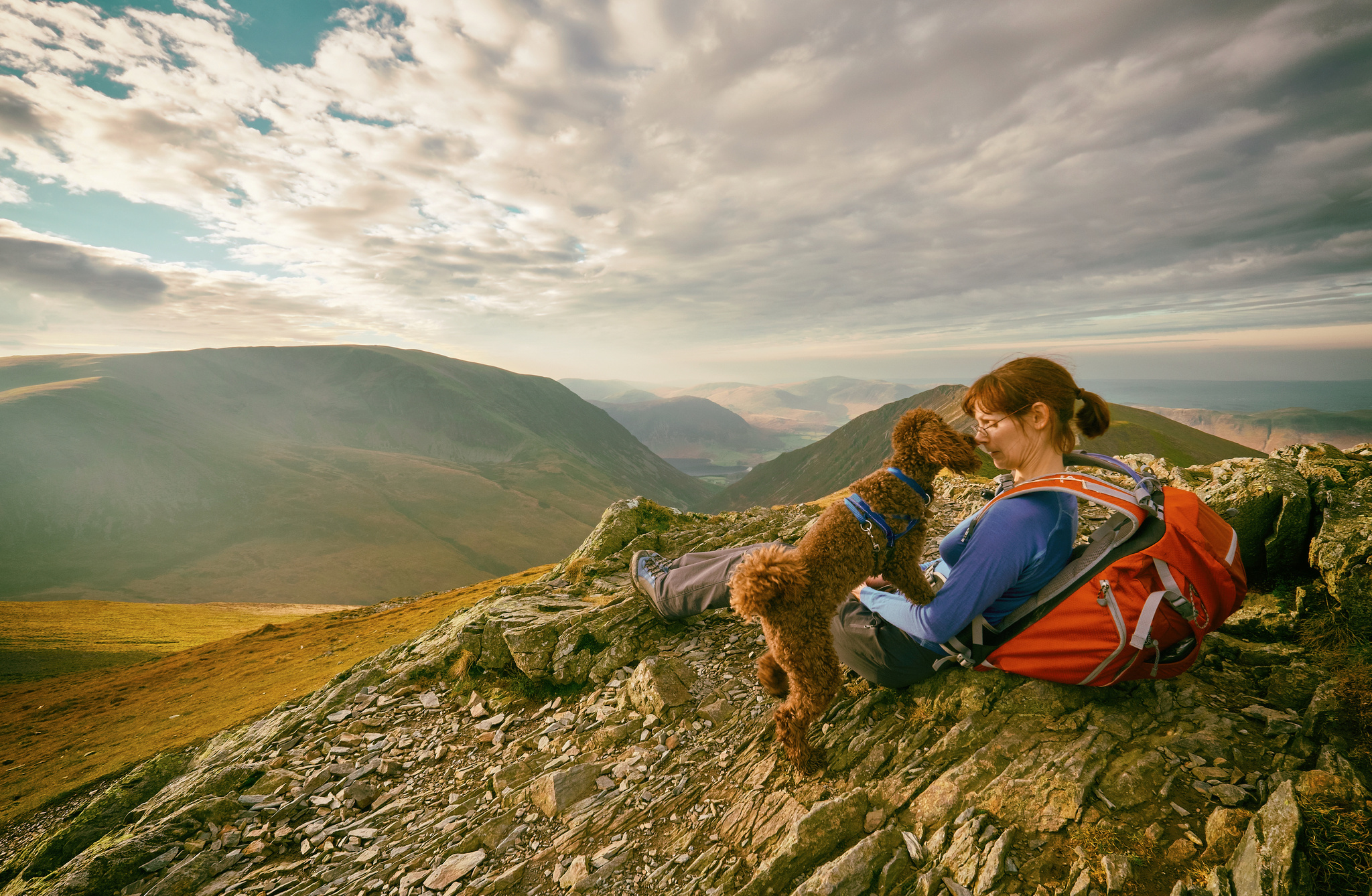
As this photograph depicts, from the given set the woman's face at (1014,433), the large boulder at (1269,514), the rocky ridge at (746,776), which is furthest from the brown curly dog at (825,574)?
the large boulder at (1269,514)

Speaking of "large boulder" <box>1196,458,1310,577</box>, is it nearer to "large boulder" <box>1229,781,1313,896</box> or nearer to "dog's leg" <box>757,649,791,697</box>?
"large boulder" <box>1229,781,1313,896</box>

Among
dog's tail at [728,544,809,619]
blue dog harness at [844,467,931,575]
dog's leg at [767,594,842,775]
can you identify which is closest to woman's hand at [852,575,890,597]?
blue dog harness at [844,467,931,575]

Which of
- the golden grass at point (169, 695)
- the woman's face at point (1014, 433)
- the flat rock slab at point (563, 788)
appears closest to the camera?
the woman's face at point (1014, 433)

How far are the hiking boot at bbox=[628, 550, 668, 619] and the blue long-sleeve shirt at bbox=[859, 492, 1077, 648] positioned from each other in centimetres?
488

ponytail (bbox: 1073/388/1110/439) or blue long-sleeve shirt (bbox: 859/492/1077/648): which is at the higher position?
ponytail (bbox: 1073/388/1110/439)

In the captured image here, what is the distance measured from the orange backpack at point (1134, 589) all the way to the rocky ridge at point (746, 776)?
0.85 meters

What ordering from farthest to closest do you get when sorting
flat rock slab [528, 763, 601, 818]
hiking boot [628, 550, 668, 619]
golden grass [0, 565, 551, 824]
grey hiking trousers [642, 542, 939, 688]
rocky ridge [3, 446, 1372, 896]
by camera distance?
golden grass [0, 565, 551, 824]
hiking boot [628, 550, 668, 619]
flat rock slab [528, 763, 601, 818]
grey hiking trousers [642, 542, 939, 688]
rocky ridge [3, 446, 1372, 896]

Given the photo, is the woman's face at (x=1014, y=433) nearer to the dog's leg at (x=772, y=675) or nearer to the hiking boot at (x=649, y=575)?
the dog's leg at (x=772, y=675)

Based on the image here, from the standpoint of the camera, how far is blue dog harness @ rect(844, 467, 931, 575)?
5.57 metres

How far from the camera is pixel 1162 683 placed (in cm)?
511

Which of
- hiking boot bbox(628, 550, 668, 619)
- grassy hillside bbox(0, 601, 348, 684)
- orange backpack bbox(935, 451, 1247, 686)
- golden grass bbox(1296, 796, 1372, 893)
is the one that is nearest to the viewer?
golden grass bbox(1296, 796, 1372, 893)

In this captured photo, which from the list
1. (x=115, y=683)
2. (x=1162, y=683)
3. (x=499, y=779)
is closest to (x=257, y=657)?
(x=115, y=683)

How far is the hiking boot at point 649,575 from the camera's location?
344 inches

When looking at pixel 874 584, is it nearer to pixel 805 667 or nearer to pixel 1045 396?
pixel 805 667
